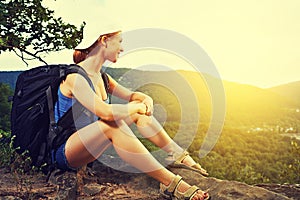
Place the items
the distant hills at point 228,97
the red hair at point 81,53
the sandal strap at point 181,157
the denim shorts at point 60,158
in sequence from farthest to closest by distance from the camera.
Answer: the distant hills at point 228,97 → the sandal strap at point 181,157 → the red hair at point 81,53 → the denim shorts at point 60,158

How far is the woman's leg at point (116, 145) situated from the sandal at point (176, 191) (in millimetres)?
37

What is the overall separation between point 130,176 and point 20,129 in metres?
1.34

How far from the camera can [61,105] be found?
3.78m

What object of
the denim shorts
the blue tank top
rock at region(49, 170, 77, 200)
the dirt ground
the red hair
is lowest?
the dirt ground

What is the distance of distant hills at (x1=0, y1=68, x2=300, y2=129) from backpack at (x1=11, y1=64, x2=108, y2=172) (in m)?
2.92

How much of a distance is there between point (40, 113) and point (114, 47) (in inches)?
38.5

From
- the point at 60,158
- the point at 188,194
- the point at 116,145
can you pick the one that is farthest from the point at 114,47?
the point at 188,194

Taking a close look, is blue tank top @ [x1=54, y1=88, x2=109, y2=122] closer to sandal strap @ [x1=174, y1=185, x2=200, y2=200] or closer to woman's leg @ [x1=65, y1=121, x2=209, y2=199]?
woman's leg @ [x1=65, y1=121, x2=209, y2=199]

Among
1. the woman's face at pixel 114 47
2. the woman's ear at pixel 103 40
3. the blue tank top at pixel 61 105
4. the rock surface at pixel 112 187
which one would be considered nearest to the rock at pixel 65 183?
the rock surface at pixel 112 187

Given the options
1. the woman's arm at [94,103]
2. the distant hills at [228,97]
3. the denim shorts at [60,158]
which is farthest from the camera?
the distant hills at [228,97]

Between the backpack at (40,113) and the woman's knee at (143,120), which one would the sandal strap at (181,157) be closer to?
the woman's knee at (143,120)

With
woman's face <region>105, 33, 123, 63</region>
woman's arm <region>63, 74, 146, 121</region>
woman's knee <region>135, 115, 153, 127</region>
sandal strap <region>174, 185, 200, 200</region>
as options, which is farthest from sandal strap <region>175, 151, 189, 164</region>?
woman's face <region>105, 33, 123, 63</region>

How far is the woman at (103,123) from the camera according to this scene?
344 cm

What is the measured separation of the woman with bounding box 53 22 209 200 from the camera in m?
3.44
